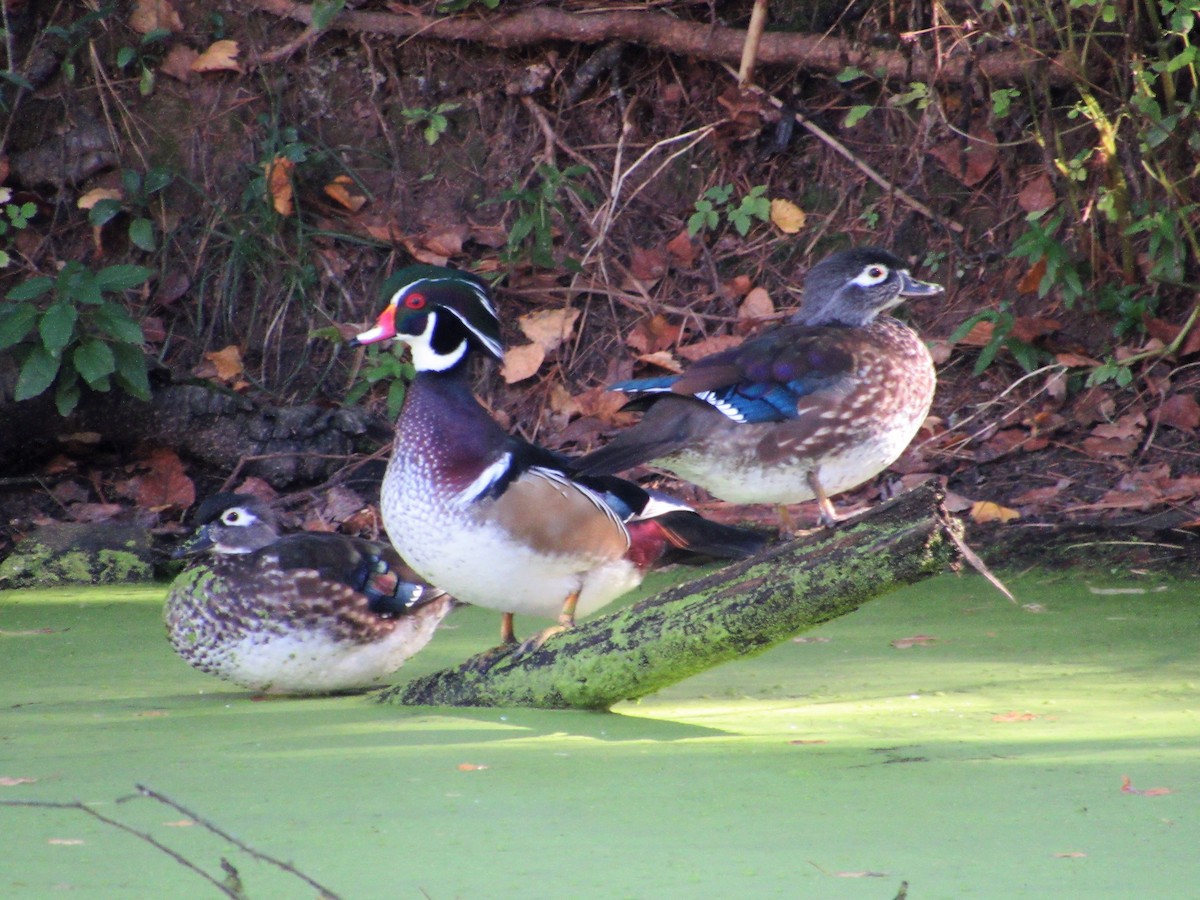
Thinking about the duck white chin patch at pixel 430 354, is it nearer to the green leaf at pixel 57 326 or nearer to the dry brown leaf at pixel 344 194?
the green leaf at pixel 57 326

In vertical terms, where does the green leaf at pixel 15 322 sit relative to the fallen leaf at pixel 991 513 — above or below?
above

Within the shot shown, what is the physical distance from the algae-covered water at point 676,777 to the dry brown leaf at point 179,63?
3455mm

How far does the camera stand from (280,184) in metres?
6.40

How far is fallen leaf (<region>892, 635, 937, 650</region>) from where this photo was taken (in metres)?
3.69

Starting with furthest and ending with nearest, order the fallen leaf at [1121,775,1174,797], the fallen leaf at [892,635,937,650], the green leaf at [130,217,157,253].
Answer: the green leaf at [130,217,157,253] → the fallen leaf at [892,635,937,650] → the fallen leaf at [1121,775,1174,797]

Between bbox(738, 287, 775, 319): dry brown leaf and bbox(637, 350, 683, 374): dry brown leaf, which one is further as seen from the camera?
bbox(738, 287, 775, 319): dry brown leaf

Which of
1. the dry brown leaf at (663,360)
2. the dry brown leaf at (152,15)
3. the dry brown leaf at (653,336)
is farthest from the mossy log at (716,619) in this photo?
the dry brown leaf at (152,15)

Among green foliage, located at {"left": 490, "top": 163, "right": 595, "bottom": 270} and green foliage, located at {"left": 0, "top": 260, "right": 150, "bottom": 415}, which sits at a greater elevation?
green foliage, located at {"left": 490, "top": 163, "right": 595, "bottom": 270}

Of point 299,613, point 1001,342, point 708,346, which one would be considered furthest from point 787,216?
point 299,613

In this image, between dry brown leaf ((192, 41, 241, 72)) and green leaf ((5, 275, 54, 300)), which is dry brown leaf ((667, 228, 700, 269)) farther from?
green leaf ((5, 275, 54, 300))

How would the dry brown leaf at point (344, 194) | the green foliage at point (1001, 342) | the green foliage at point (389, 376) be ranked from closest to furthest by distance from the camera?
the green foliage at point (1001, 342), the green foliage at point (389, 376), the dry brown leaf at point (344, 194)

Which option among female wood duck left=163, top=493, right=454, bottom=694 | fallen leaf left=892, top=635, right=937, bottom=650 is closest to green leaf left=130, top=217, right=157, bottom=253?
female wood duck left=163, top=493, right=454, bottom=694

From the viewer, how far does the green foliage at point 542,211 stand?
20.2 ft

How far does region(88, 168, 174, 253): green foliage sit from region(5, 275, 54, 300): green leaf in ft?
3.24
